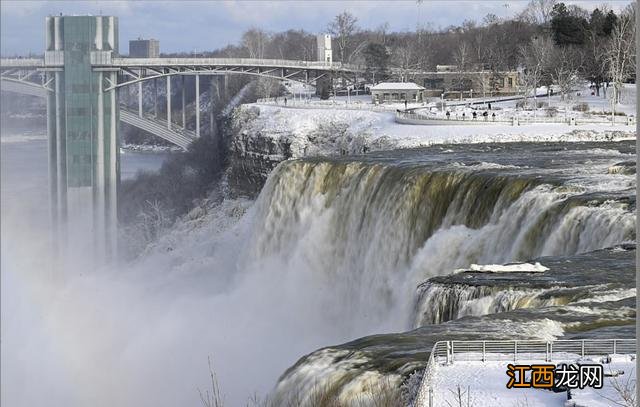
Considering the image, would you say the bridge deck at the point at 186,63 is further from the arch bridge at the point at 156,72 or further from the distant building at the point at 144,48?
the distant building at the point at 144,48

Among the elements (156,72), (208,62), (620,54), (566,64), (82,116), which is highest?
(620,54)

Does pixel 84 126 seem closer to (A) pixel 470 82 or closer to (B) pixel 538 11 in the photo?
(A) pixel 470 82

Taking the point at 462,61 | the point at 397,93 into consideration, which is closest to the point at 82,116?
the point at 397,93

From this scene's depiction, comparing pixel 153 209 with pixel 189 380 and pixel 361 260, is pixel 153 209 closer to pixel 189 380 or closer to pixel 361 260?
pixel 361 260

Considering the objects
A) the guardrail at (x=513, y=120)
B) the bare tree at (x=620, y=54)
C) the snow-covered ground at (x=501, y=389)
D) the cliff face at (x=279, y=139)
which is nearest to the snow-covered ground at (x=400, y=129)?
the cliff face at (x=279, y=139)

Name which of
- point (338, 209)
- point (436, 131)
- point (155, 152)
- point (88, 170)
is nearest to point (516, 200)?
point (338, 209)

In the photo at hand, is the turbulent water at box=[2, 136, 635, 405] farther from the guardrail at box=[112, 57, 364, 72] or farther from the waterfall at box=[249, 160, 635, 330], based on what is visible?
the guardrail at box=[112, 57, 364, 72]

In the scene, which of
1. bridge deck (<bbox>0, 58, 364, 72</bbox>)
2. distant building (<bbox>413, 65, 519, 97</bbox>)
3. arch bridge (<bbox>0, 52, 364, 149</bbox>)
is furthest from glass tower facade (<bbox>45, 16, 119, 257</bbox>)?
distant building (<bbox>413, 65, 519, 97</bbox>)
